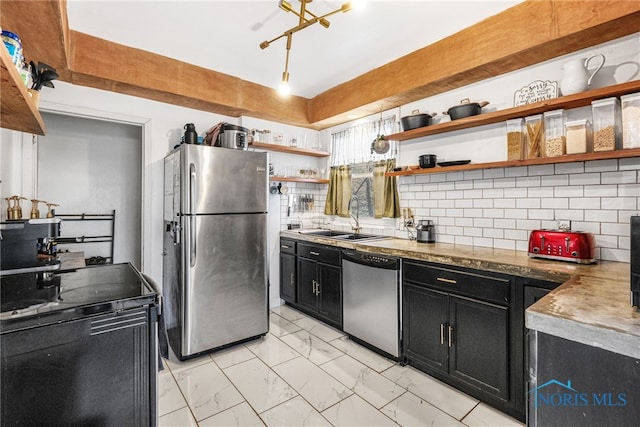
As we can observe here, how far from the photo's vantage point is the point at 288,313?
372 centimetres

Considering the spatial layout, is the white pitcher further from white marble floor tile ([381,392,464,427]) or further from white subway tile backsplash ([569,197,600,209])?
white marble floor tile ([381,392,464,427])

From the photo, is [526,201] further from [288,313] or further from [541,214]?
[288,313]

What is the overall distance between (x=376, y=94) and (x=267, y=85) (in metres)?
1.34

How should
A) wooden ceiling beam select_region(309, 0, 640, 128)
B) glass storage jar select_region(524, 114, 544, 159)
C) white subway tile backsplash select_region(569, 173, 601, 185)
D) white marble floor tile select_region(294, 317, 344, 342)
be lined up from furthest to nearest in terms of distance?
1. white marble floor tile select_region(294, 317, 344, 342)
2. glass storage jar select_region(524, 114, 544, 159)
3. white subway tile backsplash select_region(569, 173, 601, 185)
4. wooden ceiling beam select_region(309, 0, 640, 128)

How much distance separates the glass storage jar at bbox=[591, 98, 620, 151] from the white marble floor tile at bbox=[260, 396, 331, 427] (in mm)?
2436

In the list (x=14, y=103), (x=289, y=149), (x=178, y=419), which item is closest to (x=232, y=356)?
(x=178, y=419)

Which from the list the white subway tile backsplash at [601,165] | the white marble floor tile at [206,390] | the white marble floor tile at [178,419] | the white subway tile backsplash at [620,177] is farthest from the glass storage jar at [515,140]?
the white marble floor tile at [178,419]

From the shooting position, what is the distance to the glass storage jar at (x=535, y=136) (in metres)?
2.19

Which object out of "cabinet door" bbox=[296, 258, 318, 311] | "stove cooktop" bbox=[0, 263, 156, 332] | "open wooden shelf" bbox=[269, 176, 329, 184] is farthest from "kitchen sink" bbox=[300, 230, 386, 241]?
"stove cooktop" bbox=[0, 263, 156, 332]

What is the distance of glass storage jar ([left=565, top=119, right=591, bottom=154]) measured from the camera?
1.96 meters

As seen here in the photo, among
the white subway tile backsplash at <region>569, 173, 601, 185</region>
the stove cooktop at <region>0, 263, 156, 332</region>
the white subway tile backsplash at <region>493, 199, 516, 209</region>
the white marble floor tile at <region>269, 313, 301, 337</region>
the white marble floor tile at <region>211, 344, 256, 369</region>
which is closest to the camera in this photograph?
the stove cooktop at <region>0, 263, 156, 332</region>

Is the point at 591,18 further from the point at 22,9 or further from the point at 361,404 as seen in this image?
the point at 22,9

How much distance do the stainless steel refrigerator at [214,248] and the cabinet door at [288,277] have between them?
0.76 m

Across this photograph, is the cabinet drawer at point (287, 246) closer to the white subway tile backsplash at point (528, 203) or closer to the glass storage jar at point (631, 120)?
the white subway tile backsplash at point (528, 203)
